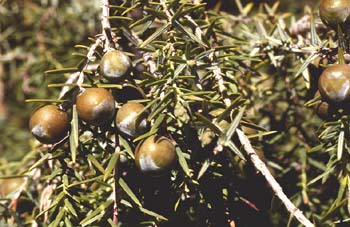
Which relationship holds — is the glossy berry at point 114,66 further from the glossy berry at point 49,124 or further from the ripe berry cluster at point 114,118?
the glossy berry at point 49,124

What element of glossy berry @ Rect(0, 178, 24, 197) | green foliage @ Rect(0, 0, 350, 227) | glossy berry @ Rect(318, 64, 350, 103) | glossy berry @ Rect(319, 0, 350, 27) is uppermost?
glossy berry @ Rect(319, 0, 350, 27)

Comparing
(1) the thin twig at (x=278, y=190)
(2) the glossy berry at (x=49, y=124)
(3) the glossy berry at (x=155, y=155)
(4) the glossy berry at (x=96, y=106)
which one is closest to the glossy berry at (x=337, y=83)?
(1) the thin twig at (x=278, y=190)

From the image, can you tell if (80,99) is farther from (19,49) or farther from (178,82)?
(19,49)

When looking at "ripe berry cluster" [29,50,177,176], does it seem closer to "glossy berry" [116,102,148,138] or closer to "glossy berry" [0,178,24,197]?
"glossy berry" [116,102,148,138]

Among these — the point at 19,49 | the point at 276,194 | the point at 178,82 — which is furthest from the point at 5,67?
the point at 276,194

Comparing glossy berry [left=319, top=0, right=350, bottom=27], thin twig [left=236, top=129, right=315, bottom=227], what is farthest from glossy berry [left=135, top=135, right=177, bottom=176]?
glossy berry [left=319, top=0, right=350, bottom=27]
